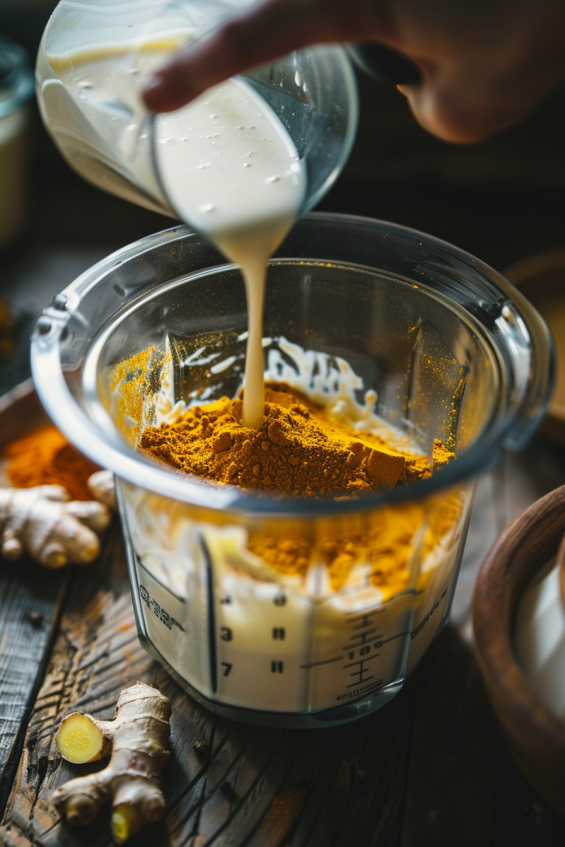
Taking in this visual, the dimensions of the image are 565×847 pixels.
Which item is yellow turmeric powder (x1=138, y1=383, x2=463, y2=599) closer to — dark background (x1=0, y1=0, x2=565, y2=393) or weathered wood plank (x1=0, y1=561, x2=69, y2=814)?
weathered wood plank (x1=0, y1=561, x2=69, y2=814)

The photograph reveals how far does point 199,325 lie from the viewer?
0.92 meters

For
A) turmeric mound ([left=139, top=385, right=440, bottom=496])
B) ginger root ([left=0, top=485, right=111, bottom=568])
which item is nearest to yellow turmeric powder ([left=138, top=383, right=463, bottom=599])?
turmeric mound ([left=139, top=385, right=440, bottom=496])

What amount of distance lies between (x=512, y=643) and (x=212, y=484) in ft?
1.10

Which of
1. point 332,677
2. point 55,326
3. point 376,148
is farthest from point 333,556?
→ point 376,148

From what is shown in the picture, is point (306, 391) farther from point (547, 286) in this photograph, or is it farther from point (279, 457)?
point (547, 286)

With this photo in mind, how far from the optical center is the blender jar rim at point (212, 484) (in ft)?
1.83

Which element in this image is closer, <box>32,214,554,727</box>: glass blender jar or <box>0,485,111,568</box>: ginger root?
<box>32,214,554,727</box>: glass blender jar

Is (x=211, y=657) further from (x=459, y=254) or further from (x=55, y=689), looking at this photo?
(x=459, y=254)

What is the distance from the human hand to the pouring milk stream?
9 cm

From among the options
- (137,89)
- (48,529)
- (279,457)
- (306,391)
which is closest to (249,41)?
(137,89)

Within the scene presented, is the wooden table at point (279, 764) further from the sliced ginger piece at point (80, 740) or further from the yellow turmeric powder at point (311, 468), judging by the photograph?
the yellow turmeric powder at point (311, 468)

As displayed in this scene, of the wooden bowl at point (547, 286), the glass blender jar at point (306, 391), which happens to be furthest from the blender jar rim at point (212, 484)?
the wooden bowl at point (547, 286)

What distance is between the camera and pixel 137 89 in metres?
0.63

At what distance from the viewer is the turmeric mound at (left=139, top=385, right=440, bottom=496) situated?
31.4 inches
